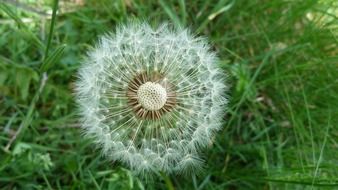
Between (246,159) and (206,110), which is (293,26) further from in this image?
(206,110)

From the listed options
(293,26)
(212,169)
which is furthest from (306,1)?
(212,169)

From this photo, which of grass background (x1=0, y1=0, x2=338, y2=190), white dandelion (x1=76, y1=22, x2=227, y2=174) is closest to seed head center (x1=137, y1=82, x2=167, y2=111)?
white dandelion (x1=76, y1=22, x2=227, y2=174)

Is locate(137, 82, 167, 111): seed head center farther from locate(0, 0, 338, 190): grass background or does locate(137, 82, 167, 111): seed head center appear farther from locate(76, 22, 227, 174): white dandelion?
locate(0, 0, 338, 190): grass background

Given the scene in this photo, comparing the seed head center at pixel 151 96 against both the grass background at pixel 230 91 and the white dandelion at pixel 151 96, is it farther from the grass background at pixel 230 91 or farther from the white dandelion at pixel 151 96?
the grass background at pixel 230 91

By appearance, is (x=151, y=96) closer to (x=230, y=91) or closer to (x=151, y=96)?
(x=151, y=96)

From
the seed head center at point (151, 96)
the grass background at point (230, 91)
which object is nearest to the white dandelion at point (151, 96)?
the seed head center at point (151, 96)

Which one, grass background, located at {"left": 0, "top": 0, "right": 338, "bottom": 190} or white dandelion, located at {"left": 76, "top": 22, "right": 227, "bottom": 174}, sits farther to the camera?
grass background, located at {"left": 0, "top": 0, "right": 338, "bottom": 190}
